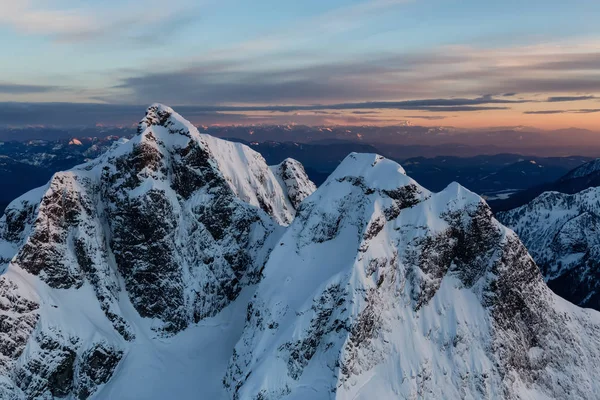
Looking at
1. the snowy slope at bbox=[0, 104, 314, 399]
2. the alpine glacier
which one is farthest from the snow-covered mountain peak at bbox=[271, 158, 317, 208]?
the alpine glacier

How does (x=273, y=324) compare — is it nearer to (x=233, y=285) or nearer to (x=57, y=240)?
(x=233, y=285)

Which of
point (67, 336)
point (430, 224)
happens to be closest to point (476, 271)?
point (430, 224)

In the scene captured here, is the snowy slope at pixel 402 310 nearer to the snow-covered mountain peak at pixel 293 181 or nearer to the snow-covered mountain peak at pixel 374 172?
the snow-covered mountain peak at pixel 374 172

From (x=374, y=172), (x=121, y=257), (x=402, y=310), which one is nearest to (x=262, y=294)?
(x=402, y=310)

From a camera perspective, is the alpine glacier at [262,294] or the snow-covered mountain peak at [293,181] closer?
the alpine glacier at [262,294]

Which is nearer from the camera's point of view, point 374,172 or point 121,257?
point 374,172

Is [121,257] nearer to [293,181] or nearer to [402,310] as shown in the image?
[402,310]

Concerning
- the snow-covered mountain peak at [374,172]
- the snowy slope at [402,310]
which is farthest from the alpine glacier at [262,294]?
the snow-covered mountain peak at [374,172]
